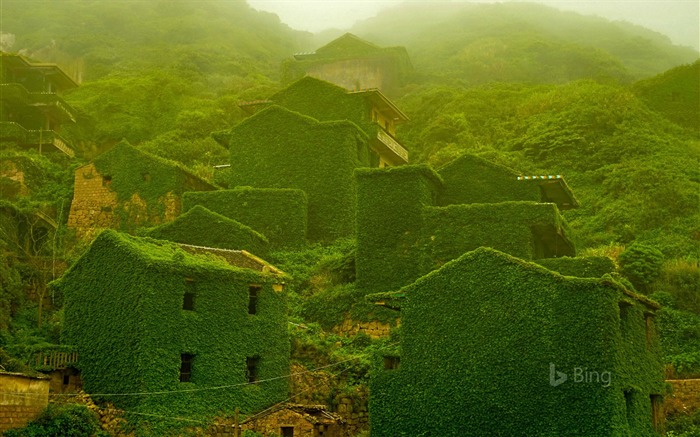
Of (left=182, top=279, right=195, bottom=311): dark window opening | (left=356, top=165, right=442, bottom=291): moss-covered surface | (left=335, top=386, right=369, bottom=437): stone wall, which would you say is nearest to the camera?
(left=182, top=279, right=195, bottom=311): dark window opening

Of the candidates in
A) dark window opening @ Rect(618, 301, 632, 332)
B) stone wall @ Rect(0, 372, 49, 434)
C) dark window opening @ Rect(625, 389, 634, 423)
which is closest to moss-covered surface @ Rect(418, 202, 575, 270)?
dark window opening @ Rect(618, 301, 632, 332)

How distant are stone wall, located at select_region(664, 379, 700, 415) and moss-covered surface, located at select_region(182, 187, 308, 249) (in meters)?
20.4

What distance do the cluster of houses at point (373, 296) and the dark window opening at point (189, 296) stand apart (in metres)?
0.05

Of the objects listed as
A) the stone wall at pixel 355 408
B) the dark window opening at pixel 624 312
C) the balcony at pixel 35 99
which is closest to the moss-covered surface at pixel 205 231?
the stone wall at pixel 355 408

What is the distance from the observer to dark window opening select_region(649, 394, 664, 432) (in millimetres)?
29844

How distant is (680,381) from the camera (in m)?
33.2

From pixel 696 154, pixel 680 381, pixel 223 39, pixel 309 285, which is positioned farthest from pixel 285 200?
pixel 223 39

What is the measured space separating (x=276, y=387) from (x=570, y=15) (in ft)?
362

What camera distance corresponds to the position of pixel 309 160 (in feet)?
169

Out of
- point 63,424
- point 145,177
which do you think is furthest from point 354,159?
point 63,424

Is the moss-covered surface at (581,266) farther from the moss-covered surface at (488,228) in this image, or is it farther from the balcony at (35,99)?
the balcony at (35,99)

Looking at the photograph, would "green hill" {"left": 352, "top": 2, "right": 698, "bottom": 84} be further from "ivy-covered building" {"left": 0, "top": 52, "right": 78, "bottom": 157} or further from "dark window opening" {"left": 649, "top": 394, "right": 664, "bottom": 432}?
"dark window opening" {"left": 649, "top": 394, "right": 664, "bottom": 432}

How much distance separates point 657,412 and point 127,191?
30664mm

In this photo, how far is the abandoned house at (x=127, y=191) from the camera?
166 ft
